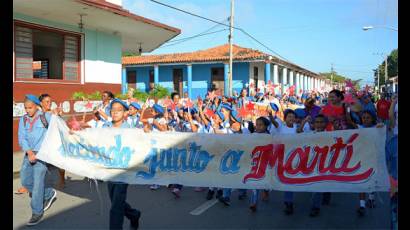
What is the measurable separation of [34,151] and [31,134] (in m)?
0.23

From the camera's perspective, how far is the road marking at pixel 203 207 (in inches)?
219

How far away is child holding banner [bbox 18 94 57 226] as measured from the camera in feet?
16.6

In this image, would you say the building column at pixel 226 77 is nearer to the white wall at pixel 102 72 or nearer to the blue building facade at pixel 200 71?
the blue building facade at pixel 200 71

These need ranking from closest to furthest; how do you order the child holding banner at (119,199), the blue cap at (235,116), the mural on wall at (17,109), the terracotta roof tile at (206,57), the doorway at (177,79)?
the child holding banner at (119,199)
the blue cap at (235,116)
the mural on wall at (17,109)
the terracotta roof tile at (206,57)
the doorway at (177,79)

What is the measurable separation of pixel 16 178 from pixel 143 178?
14.9ft

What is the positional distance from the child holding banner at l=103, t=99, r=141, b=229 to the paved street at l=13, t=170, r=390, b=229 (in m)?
0.36

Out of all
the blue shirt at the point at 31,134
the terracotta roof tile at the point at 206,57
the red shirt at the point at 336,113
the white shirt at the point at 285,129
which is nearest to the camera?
the blue shirt at the point at 31,134

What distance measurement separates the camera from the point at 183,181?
16.0 ft

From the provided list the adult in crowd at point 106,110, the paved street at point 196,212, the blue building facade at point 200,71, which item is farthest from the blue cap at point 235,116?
the blue building facade at point 200,71

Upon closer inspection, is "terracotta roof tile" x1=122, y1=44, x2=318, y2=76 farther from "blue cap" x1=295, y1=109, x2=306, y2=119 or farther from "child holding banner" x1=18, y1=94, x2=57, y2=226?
"child holding banner" x1=18, y1=94, x2=57, y2=226

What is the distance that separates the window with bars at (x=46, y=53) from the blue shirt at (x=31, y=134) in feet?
24.6

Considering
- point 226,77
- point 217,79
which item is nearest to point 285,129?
point 226,77
